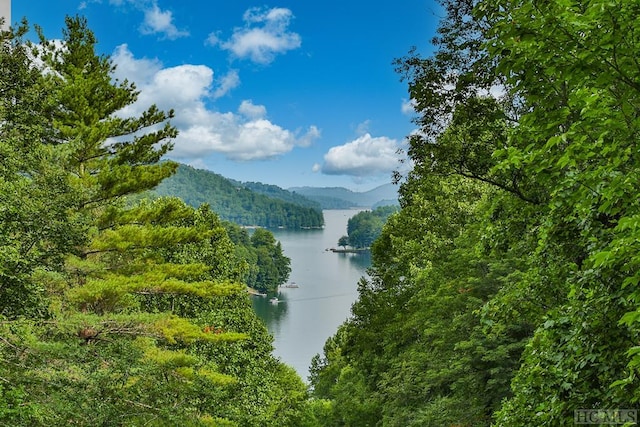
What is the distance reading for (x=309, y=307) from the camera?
148 ft

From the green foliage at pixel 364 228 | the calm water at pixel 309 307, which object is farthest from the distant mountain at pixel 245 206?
the calm water at pixel 309 307

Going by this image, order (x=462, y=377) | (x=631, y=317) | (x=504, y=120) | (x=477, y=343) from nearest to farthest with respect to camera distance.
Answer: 1. (x=631, y=317)
2. (x=504, y=120)
3. (x=477, y=343)
4. (x=462, y=377)

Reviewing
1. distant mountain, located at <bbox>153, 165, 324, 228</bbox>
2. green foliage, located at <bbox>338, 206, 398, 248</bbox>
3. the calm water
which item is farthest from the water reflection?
distant mountain, located at <bbox>153, 165, 324, 228</bbox>

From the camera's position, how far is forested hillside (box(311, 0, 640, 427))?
2771 millimetres

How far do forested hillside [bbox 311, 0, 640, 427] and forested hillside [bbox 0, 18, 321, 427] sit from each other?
487 centimetres

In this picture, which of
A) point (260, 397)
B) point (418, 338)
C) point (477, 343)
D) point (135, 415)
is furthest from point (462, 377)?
point (260, 397)

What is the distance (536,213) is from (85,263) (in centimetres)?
767

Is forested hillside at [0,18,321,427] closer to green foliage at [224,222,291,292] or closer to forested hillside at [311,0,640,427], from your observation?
forested hillside at [311,0,640,427]

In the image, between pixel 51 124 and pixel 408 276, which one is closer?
pixel 51 124

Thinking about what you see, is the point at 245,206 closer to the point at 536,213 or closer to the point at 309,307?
the point at 309,307

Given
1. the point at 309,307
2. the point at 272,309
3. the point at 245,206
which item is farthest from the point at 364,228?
the point at 245,206

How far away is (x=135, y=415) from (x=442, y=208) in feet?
32.2

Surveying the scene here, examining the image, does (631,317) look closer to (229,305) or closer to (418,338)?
(418,338)

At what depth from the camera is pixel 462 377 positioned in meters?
8.08
